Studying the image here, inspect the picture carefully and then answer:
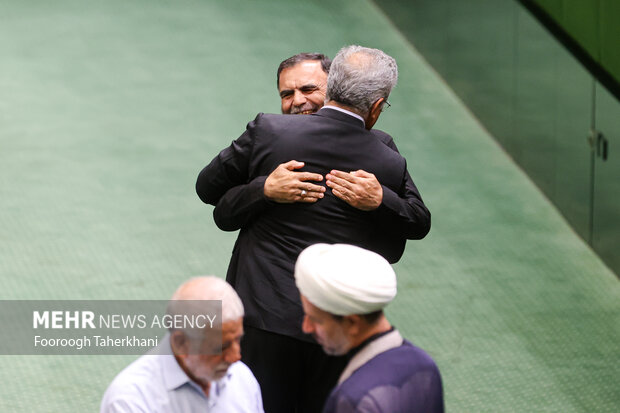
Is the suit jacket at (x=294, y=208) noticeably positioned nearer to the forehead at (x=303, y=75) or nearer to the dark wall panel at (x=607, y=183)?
the forehead at (x=303, y=75)

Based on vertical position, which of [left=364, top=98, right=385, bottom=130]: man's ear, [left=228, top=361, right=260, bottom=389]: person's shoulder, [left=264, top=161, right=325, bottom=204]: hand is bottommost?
[left=228, top=361, right=260, bottom=389]: person's shoulder

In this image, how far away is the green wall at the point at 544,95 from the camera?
5363mm

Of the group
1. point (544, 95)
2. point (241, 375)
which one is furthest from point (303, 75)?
point (544, 95)

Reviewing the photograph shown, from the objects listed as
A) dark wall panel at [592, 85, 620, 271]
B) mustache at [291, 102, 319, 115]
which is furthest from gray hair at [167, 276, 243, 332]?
dark wall panel at [592, 85, 620, 271]

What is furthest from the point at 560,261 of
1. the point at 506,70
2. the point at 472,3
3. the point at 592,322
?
the point at 472,3

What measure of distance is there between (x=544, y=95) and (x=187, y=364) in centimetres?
383

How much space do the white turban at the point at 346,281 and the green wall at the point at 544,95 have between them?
3171mm

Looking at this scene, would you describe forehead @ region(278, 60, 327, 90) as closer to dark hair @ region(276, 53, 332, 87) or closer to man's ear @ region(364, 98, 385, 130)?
dark hair @ region(276, 53, 332, 87)

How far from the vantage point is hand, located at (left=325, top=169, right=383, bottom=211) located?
2.98m

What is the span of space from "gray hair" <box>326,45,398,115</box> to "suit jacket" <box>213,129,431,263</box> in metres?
0.18

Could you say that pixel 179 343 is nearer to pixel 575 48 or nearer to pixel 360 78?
pixel 360 78

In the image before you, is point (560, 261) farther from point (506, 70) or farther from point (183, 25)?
point (183, 25)

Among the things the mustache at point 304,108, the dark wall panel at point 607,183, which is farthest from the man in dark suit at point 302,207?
the dark wall panel at point 607,183

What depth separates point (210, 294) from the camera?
245 cm
